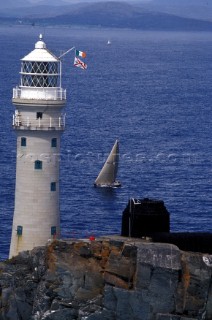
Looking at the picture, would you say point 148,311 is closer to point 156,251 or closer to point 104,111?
point 156,251

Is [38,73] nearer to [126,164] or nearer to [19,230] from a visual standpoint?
[19,230]

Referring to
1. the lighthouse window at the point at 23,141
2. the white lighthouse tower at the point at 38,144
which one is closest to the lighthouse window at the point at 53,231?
the white lighthouse tower at the point at 38,144

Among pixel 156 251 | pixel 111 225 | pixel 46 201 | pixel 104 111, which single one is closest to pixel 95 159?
pixel 111 225

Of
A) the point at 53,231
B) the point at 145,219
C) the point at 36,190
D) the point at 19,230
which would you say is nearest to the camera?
the point at 145,219

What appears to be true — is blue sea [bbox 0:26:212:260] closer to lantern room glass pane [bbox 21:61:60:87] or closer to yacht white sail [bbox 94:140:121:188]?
yacht white sail [bbox 94:140:121:188]

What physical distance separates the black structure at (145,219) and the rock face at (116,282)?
183 cm

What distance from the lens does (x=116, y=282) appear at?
4653 centimetres

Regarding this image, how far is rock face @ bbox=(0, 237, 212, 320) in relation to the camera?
150ft

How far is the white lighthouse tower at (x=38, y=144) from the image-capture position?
177 ft

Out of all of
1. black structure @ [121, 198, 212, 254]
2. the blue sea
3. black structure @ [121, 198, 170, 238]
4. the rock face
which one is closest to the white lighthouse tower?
black structure @ [121, 198, 212, 254]

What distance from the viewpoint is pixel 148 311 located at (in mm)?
46031

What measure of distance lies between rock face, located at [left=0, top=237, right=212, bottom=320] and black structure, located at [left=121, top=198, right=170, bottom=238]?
1.83 m

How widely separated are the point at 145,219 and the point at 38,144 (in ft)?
21.0

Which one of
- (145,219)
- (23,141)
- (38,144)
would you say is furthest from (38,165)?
(145,219)
